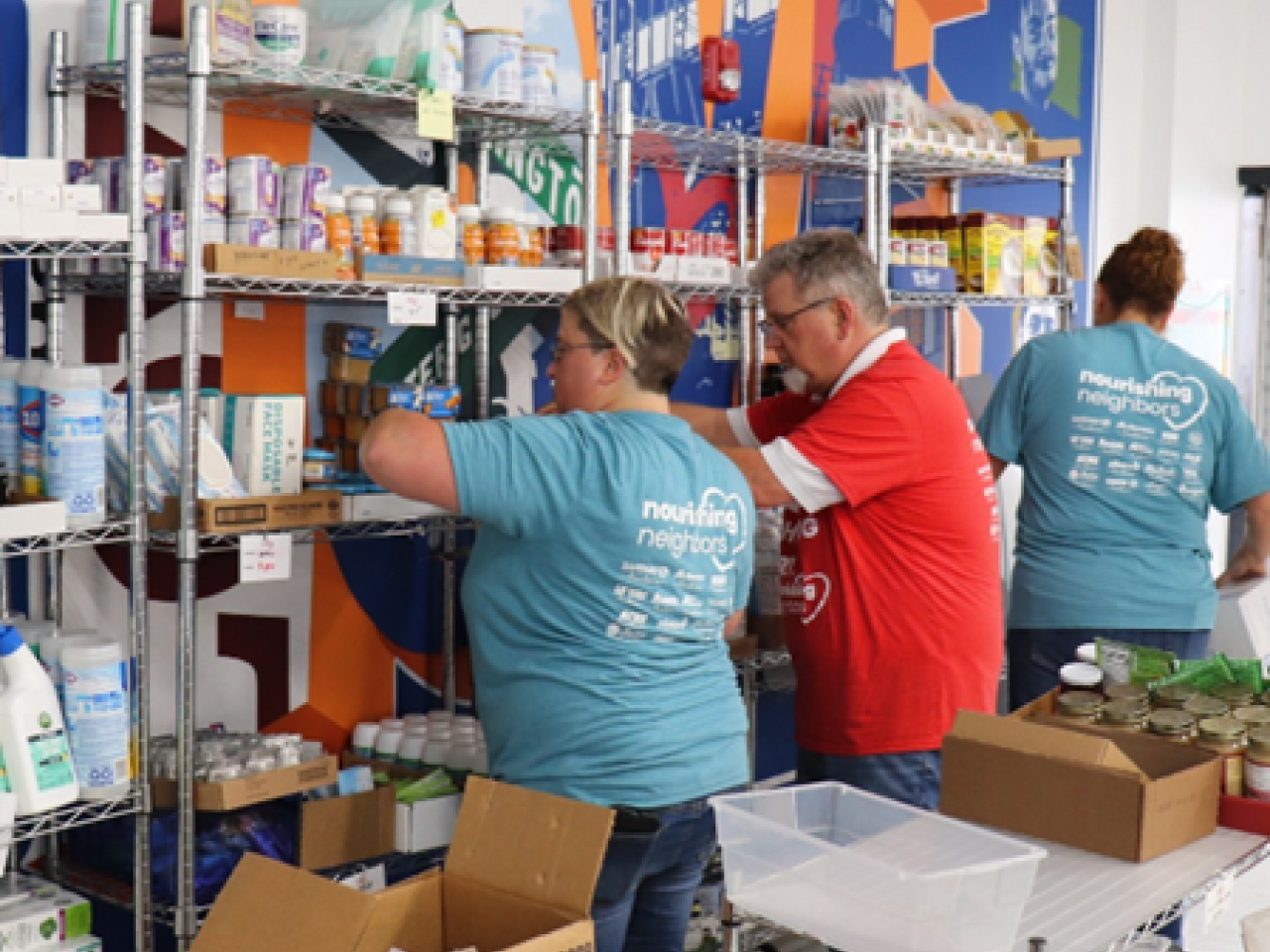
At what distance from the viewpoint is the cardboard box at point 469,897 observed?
1.87 m

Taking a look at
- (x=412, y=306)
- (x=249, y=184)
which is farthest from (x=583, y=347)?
(x=249, y=184)

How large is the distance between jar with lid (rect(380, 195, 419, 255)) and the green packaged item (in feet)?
5.25

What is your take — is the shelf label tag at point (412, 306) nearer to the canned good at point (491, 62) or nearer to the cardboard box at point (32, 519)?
the canned good at point (491, 62)

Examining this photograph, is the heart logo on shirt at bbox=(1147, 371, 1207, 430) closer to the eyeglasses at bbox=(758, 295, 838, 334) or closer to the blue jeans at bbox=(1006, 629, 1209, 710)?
the blue jeans at bbox=(1006, 629, 1209, 710)

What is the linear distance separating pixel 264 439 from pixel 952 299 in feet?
8.35

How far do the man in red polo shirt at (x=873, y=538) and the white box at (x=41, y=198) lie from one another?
1346 millimetres

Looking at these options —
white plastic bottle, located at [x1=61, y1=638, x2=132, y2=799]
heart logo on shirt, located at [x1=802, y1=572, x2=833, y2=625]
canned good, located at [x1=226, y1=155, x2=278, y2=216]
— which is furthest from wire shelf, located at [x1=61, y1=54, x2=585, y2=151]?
heart logo on shirt, located at [x1=802, y1=572, x2=833, y2=625]

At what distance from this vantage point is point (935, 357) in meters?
5.52

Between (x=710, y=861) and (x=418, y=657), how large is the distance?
102 centimetres

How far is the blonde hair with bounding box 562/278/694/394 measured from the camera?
2580 millimetres

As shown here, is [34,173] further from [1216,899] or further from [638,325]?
[1216,899]

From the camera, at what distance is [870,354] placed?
325cm

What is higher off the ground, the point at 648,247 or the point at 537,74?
the point at 537,74

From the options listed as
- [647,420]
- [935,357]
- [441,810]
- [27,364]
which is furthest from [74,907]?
[935,357]
